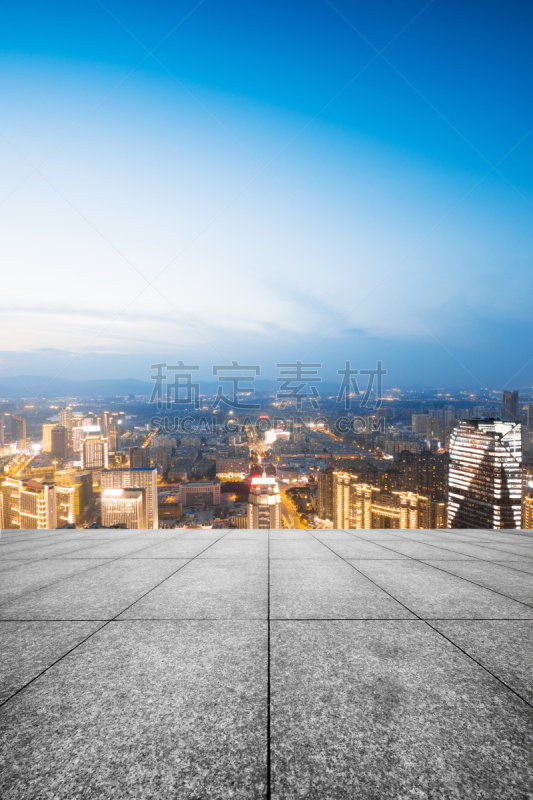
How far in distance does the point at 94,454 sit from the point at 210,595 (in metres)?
40.5

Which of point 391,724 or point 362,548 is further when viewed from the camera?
point 362,548

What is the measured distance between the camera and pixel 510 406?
31953 millimetres

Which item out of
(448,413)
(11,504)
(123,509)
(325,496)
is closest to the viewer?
(11,504)

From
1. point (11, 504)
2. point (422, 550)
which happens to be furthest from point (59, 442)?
point (422, 550)

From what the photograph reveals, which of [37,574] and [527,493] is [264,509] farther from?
[37,574]

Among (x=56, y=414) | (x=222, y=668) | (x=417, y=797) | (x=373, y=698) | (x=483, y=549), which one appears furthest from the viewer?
(x=56, y=414)

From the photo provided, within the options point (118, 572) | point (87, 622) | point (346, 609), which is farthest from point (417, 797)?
point (118, 572)

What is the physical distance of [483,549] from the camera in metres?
6.96

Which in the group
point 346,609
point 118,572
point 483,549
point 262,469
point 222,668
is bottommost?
point 262,469

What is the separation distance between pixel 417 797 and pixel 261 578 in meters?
3.31

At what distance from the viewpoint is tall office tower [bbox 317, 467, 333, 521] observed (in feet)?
105

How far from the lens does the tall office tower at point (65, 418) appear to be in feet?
130

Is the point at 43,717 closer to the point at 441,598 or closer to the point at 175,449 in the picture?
the point at 441,598

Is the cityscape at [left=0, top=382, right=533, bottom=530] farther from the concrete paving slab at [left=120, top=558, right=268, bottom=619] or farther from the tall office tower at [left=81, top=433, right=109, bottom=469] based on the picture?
the concrete paving slab at [left=120, top=558, right=268, bottom=619]
